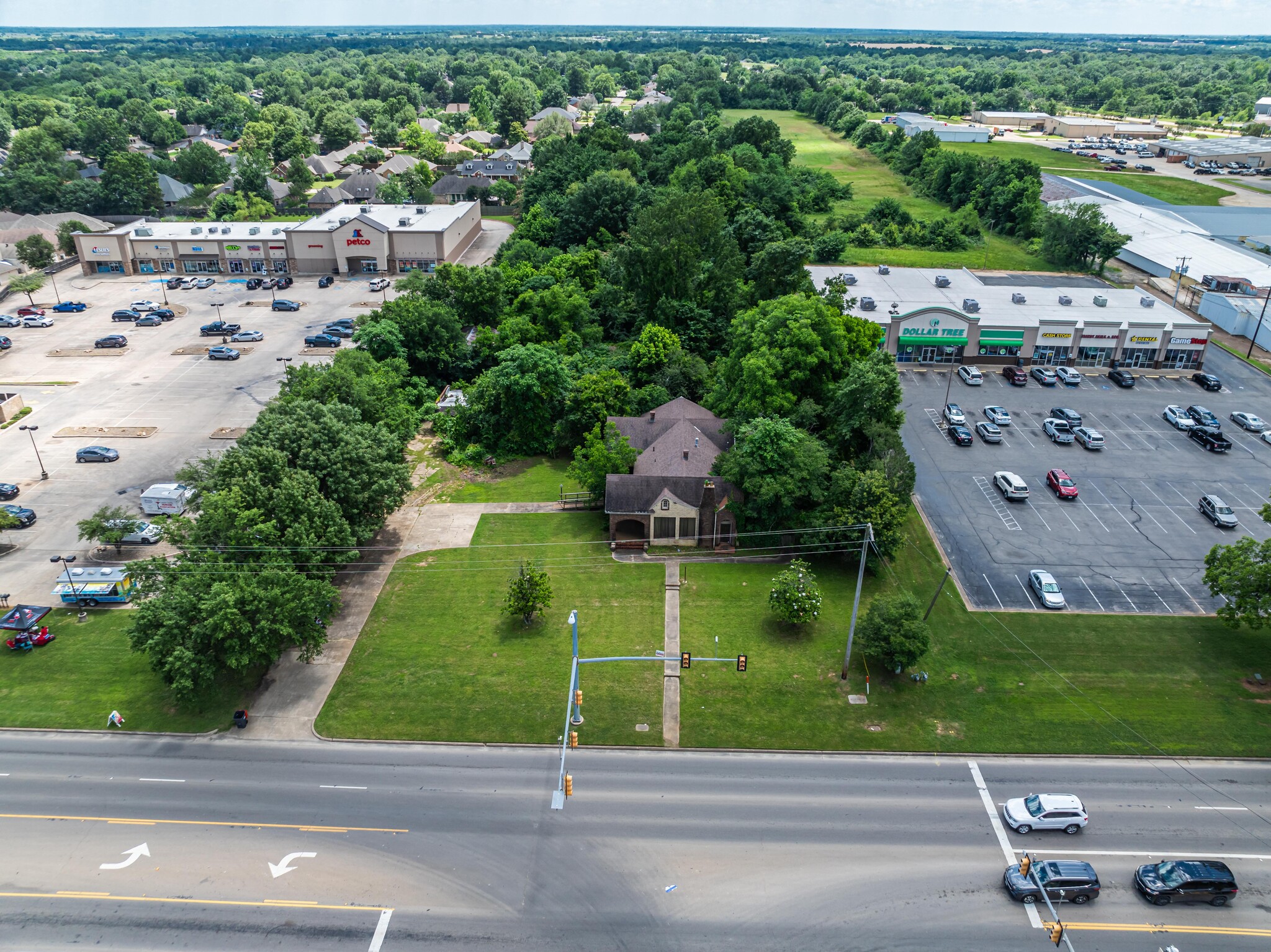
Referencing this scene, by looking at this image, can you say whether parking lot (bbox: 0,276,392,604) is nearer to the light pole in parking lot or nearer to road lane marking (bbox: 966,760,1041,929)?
the light pole in parking lot

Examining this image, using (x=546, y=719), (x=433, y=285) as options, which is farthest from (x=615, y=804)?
(x=433, y=285)

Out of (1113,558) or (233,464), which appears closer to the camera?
(233,464)

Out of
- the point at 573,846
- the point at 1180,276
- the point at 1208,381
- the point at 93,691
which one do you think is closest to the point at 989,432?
the point at 1208,381

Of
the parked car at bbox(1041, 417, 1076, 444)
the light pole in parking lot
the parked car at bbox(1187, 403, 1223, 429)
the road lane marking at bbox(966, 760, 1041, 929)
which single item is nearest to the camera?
the road lane marking at bbox(966, 760, 1041, 929)

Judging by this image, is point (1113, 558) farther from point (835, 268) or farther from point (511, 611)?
point (835, 268)

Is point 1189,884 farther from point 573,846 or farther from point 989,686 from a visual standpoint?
point 573,846

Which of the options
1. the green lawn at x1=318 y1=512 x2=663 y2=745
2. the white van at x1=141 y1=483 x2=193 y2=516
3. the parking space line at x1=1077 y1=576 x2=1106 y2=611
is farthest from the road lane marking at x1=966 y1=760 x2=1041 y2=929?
the white van at x1=141 y1=483 x2=193 y2=516

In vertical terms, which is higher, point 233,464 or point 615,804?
point 233,464
